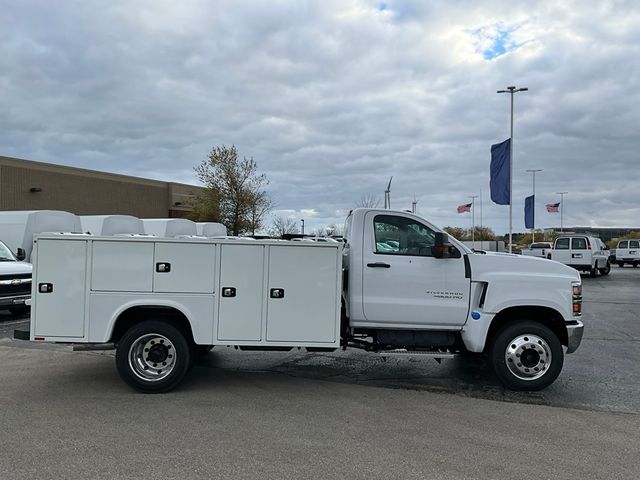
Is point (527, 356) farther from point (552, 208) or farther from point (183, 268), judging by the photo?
point (552, 208)

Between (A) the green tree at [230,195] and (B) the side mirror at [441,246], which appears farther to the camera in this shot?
(A) the green tree at [230,195]

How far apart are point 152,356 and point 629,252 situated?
4224cm

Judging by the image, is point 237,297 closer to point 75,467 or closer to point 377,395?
point 377,395

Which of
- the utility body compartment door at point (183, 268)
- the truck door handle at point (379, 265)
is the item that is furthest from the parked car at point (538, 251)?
the utility body compartment door at point (183, 268)

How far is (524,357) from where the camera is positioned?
646cm

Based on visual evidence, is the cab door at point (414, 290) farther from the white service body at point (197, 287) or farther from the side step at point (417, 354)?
the white service body at point (197, 287)

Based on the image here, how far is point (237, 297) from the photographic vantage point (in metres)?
6.21

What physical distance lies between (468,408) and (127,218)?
13724 millimetres

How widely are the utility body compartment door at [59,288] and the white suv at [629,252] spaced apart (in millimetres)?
42558

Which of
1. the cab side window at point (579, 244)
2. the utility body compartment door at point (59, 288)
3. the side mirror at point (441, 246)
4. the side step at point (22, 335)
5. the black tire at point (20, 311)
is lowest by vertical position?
the black tire at point (20, 311)

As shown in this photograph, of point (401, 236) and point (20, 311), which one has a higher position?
point (401, 236)

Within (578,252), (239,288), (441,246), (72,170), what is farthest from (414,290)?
(72,170)

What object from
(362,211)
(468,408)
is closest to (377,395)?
(468,408)

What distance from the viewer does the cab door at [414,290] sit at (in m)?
6.50
